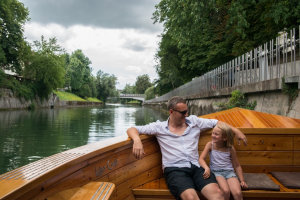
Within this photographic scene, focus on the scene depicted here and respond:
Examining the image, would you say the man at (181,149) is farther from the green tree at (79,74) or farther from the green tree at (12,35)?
the green tree at (79,74)

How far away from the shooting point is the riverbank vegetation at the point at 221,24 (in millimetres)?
8320

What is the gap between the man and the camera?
7.92ft

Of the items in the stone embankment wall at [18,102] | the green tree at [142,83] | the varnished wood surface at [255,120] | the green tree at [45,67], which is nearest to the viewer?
the varnished wood surface at [255,120]

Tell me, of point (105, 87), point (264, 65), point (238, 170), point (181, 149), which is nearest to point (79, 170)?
point (181, 149)

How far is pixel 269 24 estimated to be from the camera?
1109 cm

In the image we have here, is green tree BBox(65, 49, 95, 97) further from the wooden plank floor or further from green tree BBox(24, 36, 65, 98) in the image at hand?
the wooden plank floor

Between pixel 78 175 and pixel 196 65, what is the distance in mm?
16827

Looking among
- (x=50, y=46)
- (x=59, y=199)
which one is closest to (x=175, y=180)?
(x=59, y=199)

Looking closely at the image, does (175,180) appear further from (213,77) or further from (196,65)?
(196,65)

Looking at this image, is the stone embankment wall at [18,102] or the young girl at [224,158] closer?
the young girl at [224,158]

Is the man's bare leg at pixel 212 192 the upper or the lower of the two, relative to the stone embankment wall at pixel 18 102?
lower

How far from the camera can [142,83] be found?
10669 centimetres

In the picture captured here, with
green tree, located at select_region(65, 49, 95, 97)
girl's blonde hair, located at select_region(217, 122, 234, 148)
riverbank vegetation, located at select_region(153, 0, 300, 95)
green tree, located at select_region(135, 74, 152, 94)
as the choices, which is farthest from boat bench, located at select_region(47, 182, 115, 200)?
green tree, located at select_region(135, 74, 152, 94)

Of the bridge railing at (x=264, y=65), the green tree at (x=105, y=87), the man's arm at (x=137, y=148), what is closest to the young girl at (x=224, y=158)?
the man's arm at (x=137, y=148)
